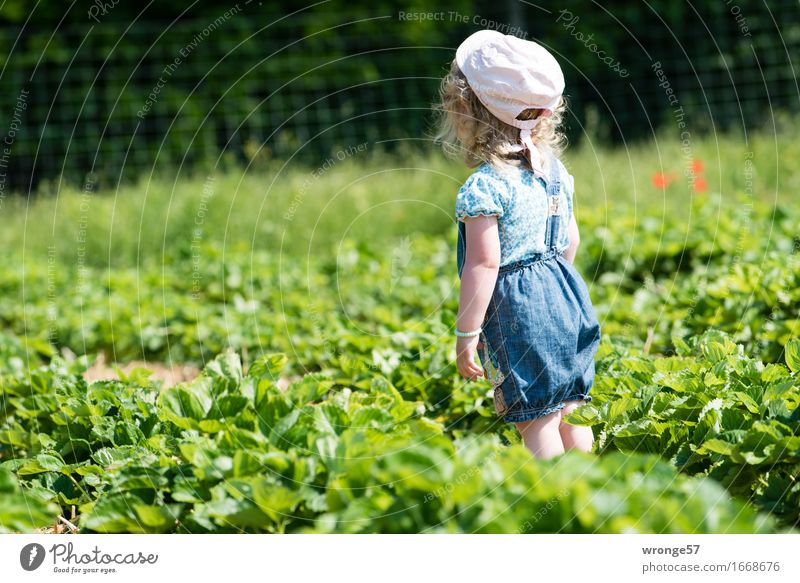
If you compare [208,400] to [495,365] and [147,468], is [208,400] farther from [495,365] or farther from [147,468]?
[495,365]

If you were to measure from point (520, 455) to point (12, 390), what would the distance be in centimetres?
237

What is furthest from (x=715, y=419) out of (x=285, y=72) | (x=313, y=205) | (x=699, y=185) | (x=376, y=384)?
(x=285, y=72)

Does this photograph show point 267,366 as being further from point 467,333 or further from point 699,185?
point 699,185

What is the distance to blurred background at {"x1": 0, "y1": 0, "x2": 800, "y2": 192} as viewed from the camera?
1017 centimetres

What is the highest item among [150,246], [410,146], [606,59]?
[606,59]

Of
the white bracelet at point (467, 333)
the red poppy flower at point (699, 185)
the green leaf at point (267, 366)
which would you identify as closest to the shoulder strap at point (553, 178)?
the white bracelet at point (467, 333)

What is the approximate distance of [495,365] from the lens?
2.70 m

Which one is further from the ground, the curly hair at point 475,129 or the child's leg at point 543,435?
the curly hair at point 475,129

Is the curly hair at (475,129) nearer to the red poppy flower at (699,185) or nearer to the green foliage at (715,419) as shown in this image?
the green foliage at (715,419)

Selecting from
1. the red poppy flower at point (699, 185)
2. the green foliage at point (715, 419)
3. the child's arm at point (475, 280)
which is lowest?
the green foliage at point (715, 419)

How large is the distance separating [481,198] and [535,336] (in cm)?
45

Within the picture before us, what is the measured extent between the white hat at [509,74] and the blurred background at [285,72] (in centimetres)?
743

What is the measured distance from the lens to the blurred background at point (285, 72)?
33.4ft

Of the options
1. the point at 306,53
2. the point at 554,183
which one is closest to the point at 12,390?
the point at 554,183
